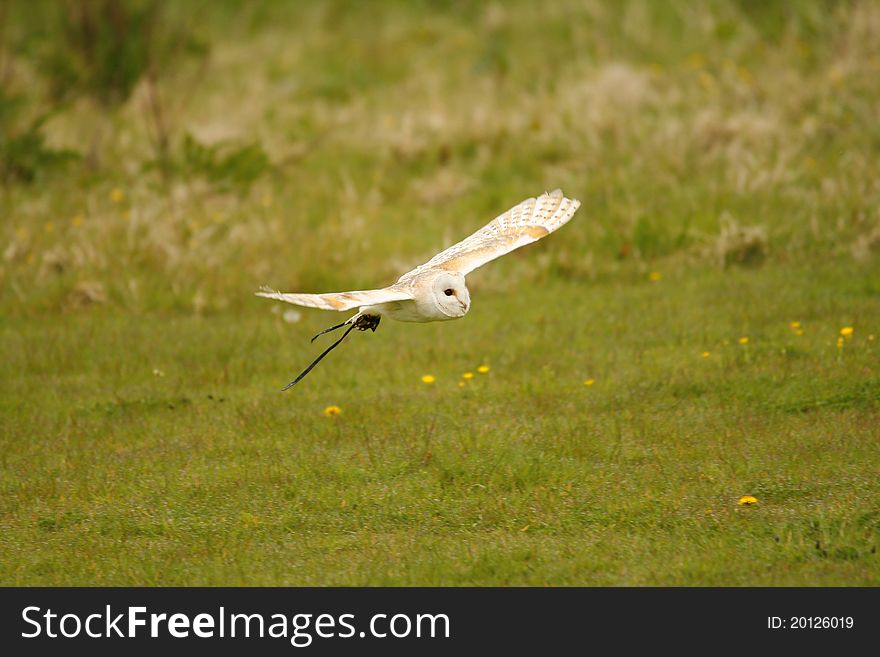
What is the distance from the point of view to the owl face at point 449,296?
20.7ft

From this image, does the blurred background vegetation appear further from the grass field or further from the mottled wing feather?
the mottled wing feather

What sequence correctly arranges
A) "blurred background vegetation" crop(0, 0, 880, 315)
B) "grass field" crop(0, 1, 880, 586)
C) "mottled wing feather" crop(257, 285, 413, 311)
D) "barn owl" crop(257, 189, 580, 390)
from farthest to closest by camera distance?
"blurred background vegetation" crop(0, 0, 880, 315)
"grass field" crop(0, 1, 880, 586)
"barn owl" crop(257, 189, 580, 390)
"mottled wing feather" crop(257, 285, 413, 311)

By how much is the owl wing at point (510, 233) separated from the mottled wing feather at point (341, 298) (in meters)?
0.64

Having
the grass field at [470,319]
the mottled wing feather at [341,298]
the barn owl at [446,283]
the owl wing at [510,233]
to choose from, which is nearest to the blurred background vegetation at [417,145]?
the grass field at [470,319]

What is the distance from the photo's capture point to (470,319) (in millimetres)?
10148

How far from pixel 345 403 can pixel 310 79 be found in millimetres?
10778

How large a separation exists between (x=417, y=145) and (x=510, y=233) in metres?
6.87

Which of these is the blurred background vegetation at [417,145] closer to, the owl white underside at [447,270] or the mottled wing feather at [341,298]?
the owl white underside at [447,270]

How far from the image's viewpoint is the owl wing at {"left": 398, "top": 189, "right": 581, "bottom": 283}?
22.8ft

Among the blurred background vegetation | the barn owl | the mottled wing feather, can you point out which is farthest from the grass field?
the mottled wing feather

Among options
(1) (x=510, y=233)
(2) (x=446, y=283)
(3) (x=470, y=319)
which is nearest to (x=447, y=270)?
(2) (x=446, y=283)
